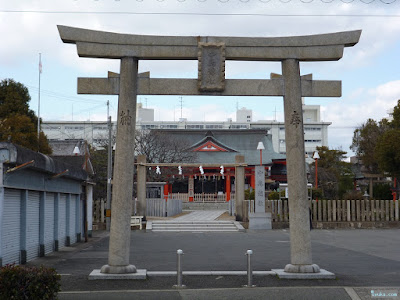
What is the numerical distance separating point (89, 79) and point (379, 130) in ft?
138

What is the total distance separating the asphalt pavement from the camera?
10.3 meters

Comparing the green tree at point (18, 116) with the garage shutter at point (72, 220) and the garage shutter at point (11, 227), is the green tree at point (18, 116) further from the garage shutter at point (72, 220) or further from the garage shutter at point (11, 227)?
the garage shutter at point (11, 227)

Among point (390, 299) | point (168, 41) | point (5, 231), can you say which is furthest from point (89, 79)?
point (390, 299)

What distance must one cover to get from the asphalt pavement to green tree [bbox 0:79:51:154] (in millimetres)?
7947

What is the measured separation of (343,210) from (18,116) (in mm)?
20031

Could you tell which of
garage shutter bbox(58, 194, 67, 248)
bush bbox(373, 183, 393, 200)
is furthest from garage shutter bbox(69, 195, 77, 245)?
bush bbox(373, 183, 393, 200)

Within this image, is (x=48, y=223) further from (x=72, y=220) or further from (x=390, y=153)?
(x=390, y=153)

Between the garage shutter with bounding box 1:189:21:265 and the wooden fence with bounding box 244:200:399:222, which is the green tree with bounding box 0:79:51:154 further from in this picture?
the garage shutter with bounding box 1:189:21:265

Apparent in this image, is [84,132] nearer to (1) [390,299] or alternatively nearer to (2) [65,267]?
(2) [65,267]

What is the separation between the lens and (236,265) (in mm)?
14406

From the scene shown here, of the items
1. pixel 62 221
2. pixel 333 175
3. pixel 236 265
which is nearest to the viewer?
pixel 236 265

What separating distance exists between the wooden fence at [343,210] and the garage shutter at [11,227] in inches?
692

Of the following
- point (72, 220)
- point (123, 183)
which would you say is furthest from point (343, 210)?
point (123, 183)

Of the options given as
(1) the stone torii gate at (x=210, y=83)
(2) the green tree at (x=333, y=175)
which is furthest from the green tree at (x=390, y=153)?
(1) the stone torii gate at (x=210, y=83)
